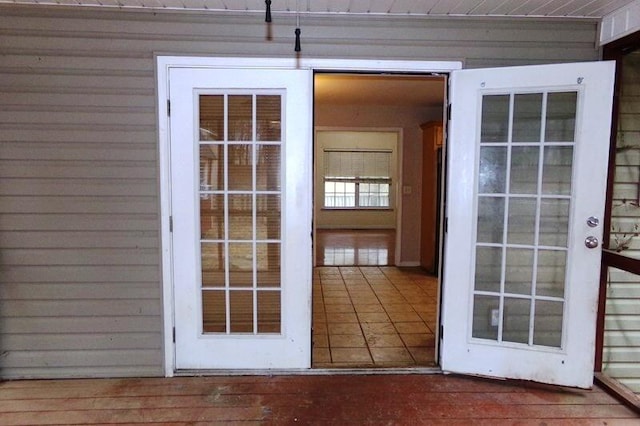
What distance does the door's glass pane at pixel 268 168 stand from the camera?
265 centimetres

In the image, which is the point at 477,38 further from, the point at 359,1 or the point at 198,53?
the point at 198,53

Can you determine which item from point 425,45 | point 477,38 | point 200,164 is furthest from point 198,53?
point 477,38

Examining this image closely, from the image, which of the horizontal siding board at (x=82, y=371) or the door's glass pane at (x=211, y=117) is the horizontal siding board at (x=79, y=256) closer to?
the horizontal siding board at (x=82, y=371)

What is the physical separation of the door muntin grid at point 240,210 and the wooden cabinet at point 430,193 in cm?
346

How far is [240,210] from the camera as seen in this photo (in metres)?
2.68

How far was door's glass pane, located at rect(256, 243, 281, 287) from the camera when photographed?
271cm

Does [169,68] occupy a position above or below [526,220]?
above

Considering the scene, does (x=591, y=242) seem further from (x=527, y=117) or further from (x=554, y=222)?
(x=527, y=117)

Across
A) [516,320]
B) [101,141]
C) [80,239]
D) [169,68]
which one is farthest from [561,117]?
[80,239]

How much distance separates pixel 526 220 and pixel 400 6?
4.95 feet

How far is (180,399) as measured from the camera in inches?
96.2

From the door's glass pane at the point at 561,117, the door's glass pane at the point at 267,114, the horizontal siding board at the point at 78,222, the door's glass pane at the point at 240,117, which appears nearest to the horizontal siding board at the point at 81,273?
the horizontal siding board at the point at 78,222

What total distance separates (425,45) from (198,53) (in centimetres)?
142

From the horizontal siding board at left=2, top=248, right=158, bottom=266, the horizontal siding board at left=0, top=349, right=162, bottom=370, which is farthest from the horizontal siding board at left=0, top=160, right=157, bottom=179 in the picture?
the horizontal siding board at left=0, top=349, right=162, bottom=370
